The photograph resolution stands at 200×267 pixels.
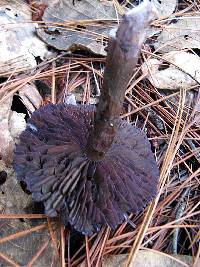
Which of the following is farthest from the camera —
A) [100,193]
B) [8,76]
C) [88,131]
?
[8,76]

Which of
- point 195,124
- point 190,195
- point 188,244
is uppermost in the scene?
point 195,124

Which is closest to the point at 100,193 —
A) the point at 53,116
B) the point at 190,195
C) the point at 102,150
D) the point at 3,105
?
the point at 102,150

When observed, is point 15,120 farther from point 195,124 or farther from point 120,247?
point 195,124

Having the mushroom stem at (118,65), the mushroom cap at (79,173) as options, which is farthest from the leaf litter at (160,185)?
the mushroom stem at (118,65)

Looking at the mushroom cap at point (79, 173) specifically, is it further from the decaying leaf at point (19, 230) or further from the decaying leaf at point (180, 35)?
the decaying leaf at point (180, 35)

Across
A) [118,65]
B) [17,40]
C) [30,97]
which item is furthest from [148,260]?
[17,40]

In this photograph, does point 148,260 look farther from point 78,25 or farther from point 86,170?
point 78,25
